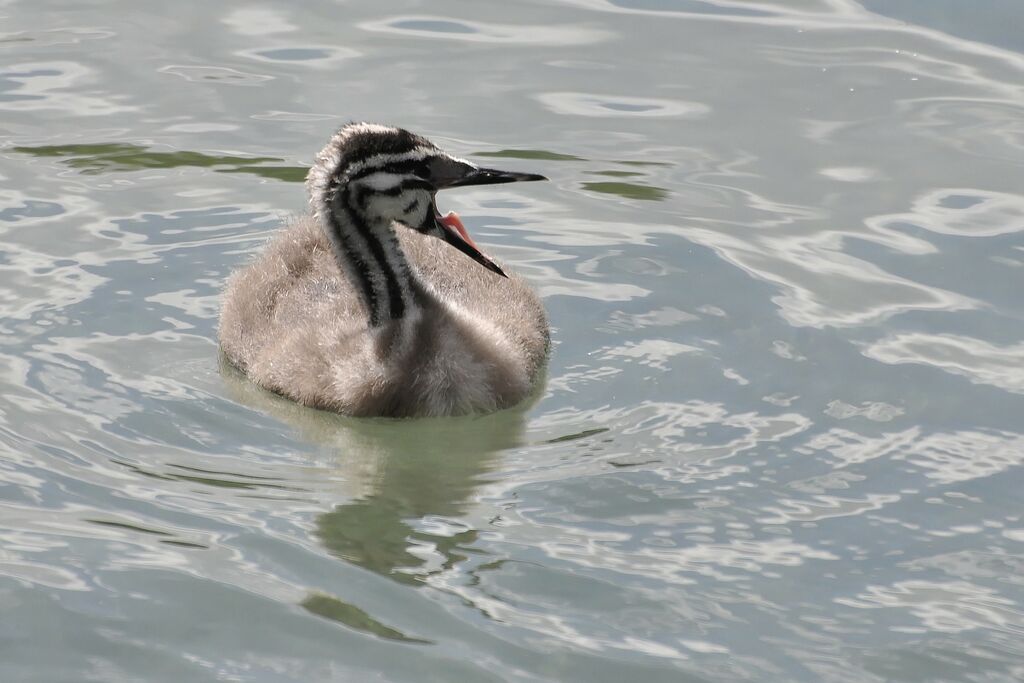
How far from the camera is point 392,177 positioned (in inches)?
331

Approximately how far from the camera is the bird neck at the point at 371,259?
8.58m

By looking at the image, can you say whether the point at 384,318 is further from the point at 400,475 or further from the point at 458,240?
the point at 400,475

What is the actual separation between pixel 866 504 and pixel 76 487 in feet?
10.8

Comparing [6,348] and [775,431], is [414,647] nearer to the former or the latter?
[775,431]

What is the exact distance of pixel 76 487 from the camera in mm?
7547

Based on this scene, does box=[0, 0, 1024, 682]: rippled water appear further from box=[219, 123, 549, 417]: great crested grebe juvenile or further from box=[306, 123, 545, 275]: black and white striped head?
box=[306, 123, 545, 275]: black and white striped head

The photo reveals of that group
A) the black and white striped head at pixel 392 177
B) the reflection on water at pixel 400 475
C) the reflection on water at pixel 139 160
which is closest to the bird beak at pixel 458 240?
the black and white striped head at pixel 392 177

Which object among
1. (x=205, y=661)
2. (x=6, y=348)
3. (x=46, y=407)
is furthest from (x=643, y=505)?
(x=6, y=348)

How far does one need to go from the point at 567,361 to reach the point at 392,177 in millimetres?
1373

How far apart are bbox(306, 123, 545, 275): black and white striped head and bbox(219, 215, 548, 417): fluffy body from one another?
25 cm

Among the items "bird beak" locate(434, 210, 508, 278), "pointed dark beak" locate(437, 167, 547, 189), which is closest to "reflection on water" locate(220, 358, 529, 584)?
"bird beak" locate(434, 210, 508, 278)

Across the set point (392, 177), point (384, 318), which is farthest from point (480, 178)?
point (384, 318)

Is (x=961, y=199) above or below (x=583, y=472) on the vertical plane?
above

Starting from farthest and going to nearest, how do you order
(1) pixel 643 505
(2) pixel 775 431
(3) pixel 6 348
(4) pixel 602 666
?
(3) pixel 6 348 < (2) pixel 775 431 < (1) pixel 643 505 < (4) pixel 602 666
